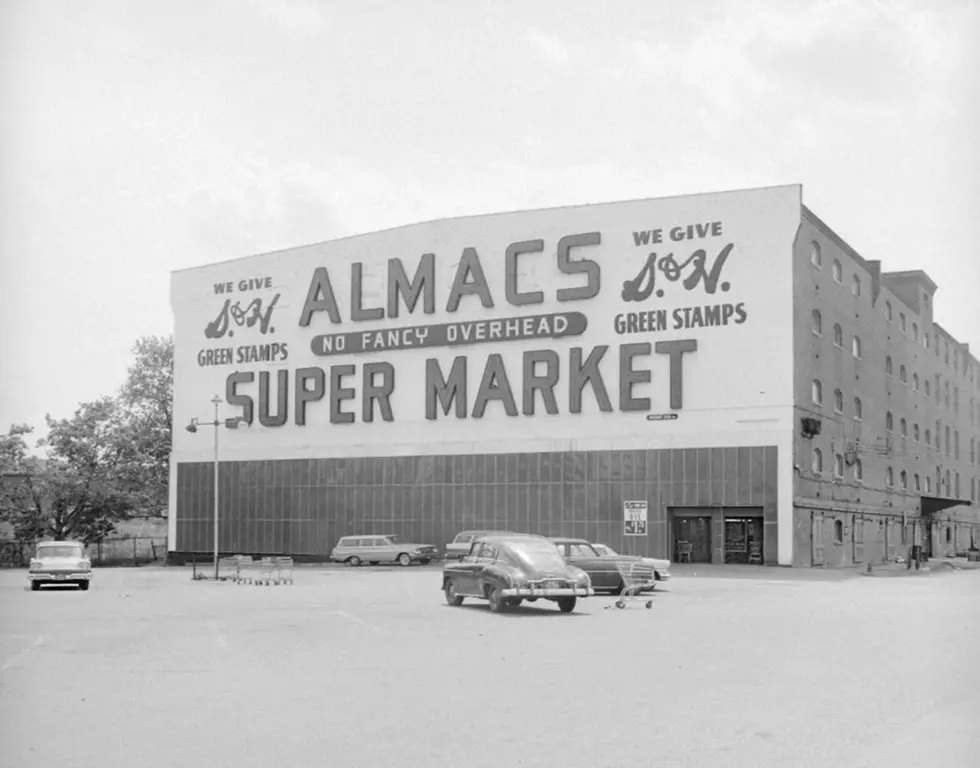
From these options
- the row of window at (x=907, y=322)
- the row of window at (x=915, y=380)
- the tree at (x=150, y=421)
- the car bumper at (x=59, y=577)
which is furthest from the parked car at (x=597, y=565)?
the tree at (x=150, y=421)

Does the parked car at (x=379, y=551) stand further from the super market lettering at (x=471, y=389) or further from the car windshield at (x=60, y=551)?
the car windshield at (x=60, y=551)

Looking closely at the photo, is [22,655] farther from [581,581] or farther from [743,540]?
[743,540]

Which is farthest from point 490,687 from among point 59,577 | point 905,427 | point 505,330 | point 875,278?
point 905,427

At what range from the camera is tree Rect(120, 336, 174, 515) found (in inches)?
3206

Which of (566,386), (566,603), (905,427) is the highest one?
(566,386)

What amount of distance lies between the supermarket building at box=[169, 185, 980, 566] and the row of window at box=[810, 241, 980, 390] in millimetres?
244

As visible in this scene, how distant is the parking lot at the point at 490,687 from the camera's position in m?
11.5

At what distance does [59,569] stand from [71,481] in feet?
134

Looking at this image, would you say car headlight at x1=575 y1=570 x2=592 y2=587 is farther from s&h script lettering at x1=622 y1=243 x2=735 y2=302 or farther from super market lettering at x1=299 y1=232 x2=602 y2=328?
super market lettering at x1=299 y1=232 x2=602 y2=328

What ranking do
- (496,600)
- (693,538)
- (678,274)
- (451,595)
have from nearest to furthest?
(496,600) → (451,595) → (693,538) → (678,274)

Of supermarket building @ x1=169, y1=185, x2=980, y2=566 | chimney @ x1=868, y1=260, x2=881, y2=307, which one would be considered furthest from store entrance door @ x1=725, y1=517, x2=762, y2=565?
chimney @ x1=868, y1=260, x2=881, y2=307

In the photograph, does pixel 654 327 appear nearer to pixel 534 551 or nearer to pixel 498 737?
pixel 534 551

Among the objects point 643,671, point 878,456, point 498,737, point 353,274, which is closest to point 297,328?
point 353,274

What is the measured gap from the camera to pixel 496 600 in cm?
2817
